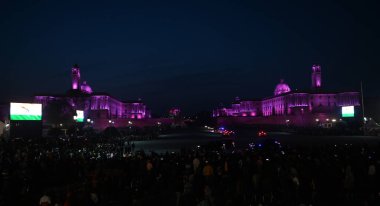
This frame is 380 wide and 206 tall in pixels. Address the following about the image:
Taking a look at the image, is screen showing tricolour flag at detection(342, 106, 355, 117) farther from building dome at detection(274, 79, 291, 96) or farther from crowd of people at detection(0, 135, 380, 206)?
building dome at detection(274, 79, 291, 96)

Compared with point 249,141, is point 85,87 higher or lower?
higher

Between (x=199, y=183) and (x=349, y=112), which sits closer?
(x=199, y=183)

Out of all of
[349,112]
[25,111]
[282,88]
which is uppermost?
[282,88]

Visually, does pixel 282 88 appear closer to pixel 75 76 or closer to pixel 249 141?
pixel 75 76

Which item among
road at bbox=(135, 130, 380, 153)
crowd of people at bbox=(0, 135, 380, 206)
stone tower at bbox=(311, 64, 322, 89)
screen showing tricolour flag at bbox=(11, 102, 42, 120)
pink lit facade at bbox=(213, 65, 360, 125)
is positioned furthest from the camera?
stone tower at bbox=(311, 64, 322, 89)

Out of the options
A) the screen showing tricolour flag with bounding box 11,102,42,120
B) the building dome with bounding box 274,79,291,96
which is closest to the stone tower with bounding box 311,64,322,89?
the building dome with bounding box 274,79,291,96

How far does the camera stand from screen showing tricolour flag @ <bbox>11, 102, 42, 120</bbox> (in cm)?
4022

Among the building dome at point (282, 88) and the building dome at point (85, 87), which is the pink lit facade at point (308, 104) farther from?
the building dome at point (85, 87)

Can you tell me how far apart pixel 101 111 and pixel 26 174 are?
119 metres

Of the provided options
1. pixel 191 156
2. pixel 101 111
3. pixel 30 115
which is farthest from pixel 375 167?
pixel 101 111

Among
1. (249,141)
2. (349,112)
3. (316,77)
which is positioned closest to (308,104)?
(316,77)

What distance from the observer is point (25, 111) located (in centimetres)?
4116

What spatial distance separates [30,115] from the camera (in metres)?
41.8

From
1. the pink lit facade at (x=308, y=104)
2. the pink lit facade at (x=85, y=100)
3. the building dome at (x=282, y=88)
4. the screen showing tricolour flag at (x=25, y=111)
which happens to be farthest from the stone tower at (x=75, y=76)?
the screen showing tricolour flag at (x=25, y=111)
